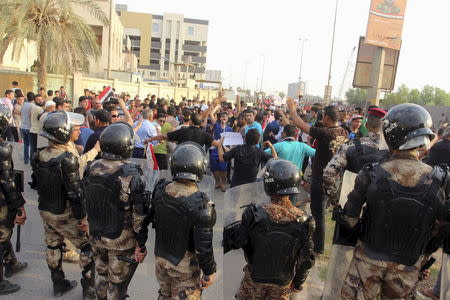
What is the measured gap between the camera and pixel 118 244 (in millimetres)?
3152

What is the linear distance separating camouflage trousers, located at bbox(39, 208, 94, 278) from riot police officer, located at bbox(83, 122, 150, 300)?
45 centimetres

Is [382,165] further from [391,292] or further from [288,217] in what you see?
[391,292]

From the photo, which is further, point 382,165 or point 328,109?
point 328,109

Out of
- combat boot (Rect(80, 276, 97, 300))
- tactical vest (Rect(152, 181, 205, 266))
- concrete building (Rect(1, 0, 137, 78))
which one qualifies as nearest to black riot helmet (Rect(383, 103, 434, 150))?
tactical vest (Rect(152, 181, 205, 266))

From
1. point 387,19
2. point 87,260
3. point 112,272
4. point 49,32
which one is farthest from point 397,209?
point 387,19

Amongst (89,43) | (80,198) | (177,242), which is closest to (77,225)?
(80,198)

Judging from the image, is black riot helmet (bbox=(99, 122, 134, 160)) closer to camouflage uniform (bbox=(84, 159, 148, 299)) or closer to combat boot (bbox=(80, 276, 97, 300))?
camouflage uniform (bbox=(84, 159, 148, 299))

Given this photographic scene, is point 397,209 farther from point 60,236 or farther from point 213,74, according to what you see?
point 213,74

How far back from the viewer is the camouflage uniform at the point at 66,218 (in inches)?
141

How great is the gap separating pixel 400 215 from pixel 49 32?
575 inches

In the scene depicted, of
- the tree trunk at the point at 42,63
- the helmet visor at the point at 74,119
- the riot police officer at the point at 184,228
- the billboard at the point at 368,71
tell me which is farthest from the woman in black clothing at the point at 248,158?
the tree trunk at the point at 42,63

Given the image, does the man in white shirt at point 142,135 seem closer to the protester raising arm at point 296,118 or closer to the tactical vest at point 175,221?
the protester raising arm at point 296,118

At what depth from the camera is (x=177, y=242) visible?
275cm

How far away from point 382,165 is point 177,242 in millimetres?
1580
